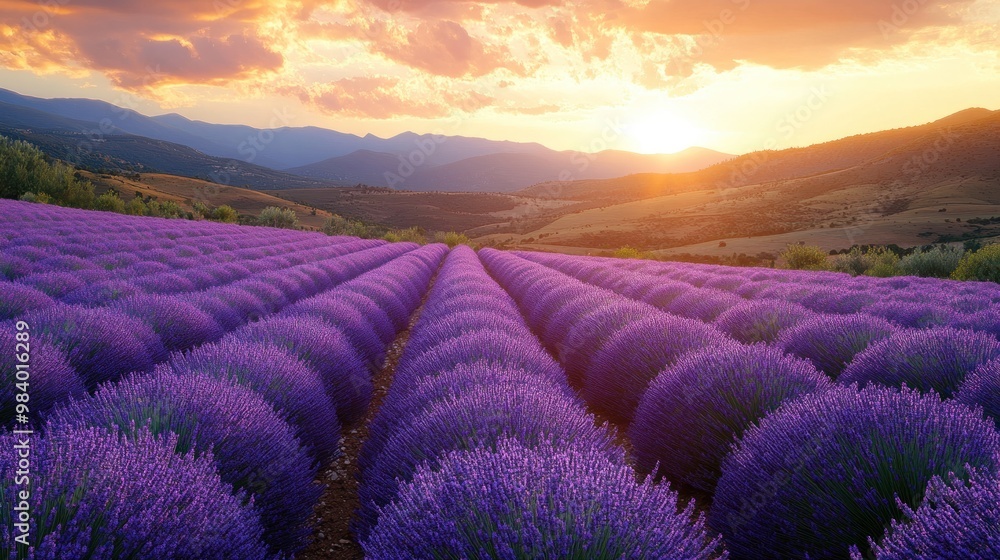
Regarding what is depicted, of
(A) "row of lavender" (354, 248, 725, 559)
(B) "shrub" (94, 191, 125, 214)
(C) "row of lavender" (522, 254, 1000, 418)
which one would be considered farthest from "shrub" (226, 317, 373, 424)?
(B) "shrub" (94, 191, 125, 214)

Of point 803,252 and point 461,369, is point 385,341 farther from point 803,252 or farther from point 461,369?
point 803,252

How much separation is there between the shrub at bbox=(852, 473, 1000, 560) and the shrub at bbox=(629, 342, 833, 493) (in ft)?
4.54

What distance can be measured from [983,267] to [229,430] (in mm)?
19010

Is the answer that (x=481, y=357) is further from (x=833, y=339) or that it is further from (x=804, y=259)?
(x=804, y=259)

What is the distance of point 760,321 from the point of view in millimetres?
5117

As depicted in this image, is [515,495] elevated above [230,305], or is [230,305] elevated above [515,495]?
[515,495]

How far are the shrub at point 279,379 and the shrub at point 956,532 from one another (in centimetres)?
275

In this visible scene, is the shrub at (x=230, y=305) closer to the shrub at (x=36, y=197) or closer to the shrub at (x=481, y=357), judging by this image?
the shrub at (x=481, y=357)

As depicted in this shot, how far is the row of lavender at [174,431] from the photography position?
4.48 ft

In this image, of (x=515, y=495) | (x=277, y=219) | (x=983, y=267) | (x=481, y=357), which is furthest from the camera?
(x=277, y=219)

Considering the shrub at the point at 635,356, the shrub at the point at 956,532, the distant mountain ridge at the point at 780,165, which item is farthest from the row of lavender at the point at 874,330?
the distant mountain ridge at the point at 780,165

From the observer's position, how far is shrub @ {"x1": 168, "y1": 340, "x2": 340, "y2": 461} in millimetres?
3031

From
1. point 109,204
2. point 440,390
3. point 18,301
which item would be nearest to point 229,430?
point 440,390

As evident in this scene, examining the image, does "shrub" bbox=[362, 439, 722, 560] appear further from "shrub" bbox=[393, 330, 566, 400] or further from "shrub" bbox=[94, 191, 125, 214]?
"shrub" bbox=[94, 191, 125, 214]
